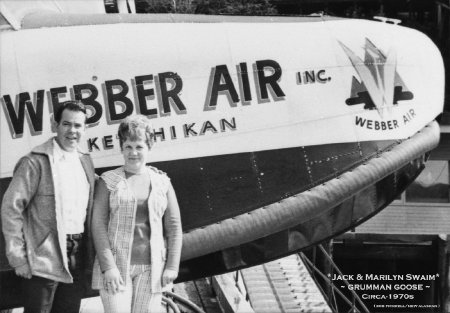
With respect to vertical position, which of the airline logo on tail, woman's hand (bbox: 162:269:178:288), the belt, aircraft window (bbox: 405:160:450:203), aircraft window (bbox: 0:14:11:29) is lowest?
aircraft window (bbox: 405:160:450:203)

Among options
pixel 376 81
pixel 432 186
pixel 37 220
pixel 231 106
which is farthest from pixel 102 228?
pixel 432 186

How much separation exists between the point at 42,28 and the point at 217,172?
183 centimetres

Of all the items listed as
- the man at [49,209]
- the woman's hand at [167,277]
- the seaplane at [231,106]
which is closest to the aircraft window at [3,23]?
the seaplane at [231,106]

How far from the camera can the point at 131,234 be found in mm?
4430

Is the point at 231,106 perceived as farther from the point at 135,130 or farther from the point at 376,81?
the point at 135,130

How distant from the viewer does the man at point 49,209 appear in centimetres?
470

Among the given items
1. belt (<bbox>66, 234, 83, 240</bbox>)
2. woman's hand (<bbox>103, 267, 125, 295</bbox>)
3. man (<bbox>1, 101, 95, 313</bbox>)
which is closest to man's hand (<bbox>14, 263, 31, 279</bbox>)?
man (<bbox>1, 101, 95, 313</bbox>)

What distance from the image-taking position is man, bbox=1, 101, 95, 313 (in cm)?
470

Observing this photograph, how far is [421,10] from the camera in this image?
21500mm

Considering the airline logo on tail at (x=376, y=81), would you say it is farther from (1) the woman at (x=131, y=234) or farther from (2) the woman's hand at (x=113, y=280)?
(2) the woman's hand at (x=113, y=280)

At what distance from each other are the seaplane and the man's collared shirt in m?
1.10

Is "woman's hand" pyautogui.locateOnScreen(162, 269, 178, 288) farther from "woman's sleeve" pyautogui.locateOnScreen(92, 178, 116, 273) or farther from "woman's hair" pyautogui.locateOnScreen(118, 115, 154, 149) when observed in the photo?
"woman's hair" pyautogui.locateOnScreen(118, 115, 154, 149)

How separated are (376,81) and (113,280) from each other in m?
3.17

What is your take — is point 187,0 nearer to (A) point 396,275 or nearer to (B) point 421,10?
(B) point 421,10
